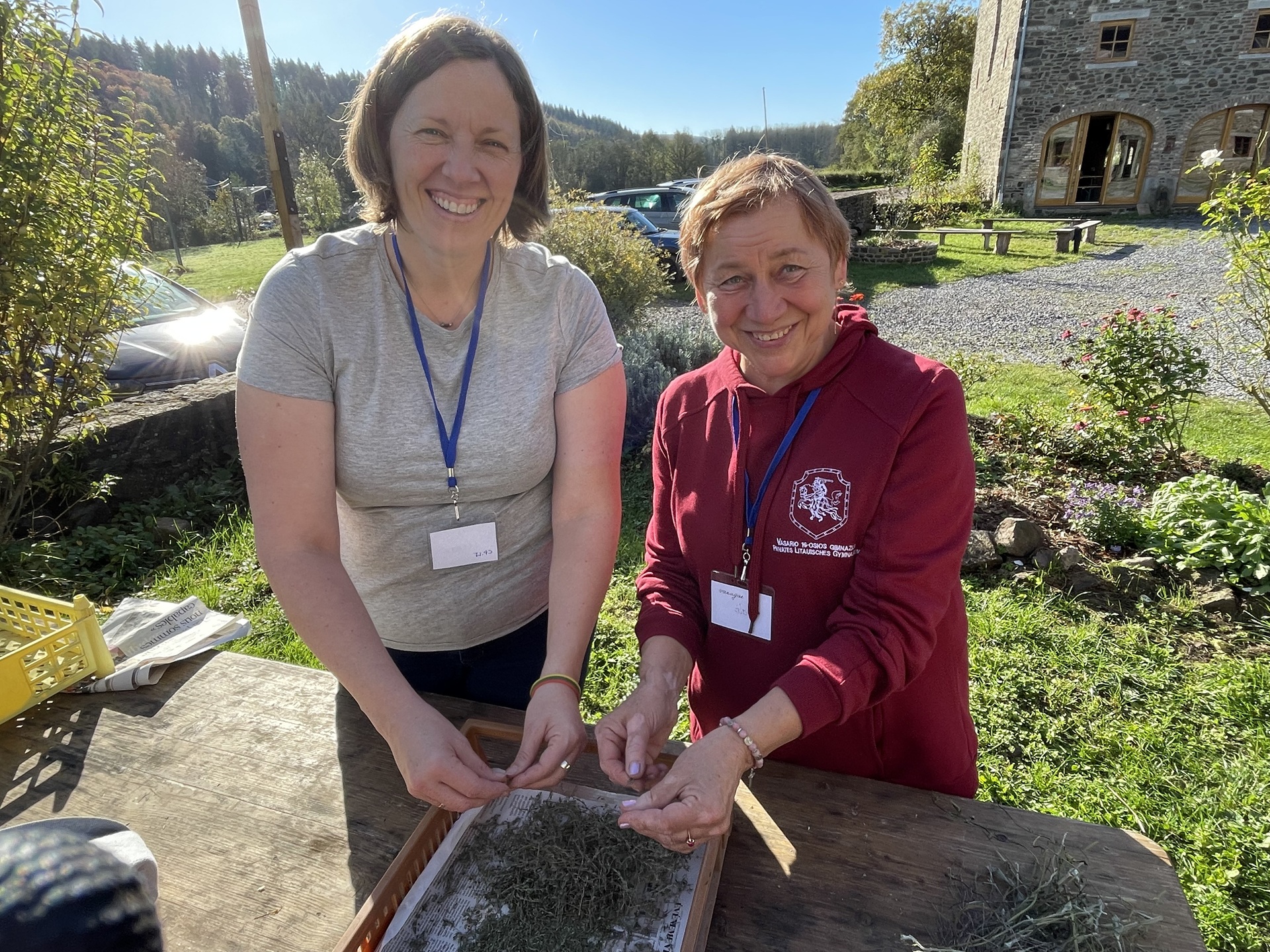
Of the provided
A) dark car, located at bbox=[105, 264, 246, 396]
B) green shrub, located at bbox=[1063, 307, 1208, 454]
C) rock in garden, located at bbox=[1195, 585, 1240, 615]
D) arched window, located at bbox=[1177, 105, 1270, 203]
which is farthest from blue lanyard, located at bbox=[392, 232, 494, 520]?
arched window, located at bbox=[1177, 105, 1270, 203]

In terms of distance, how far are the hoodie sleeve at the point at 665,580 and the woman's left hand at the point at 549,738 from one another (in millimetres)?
222

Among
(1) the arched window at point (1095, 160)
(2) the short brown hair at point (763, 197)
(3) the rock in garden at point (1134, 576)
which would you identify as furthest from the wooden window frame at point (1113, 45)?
(2) the short brown hair at point (763, 197)

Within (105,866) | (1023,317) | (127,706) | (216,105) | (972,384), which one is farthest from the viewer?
(216,105)

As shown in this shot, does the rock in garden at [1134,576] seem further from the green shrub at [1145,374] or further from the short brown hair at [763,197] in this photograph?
the short brown hair at [763,197]

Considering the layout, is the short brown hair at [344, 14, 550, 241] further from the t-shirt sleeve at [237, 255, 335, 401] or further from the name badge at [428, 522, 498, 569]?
the name badge at [428, 522, 498, 569]

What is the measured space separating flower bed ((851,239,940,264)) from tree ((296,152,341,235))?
45.5 feet

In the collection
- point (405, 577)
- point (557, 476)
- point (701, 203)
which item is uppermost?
point (701, 203)

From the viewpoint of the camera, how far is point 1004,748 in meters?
2.77

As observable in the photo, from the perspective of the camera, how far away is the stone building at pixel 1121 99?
18.0 meters

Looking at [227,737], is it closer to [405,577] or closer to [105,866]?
[405,577]

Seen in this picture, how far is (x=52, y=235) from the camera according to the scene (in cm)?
340

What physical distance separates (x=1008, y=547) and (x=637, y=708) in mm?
3227

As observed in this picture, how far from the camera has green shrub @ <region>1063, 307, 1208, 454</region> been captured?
457 centimetres

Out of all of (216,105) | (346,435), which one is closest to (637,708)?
(346,435)
